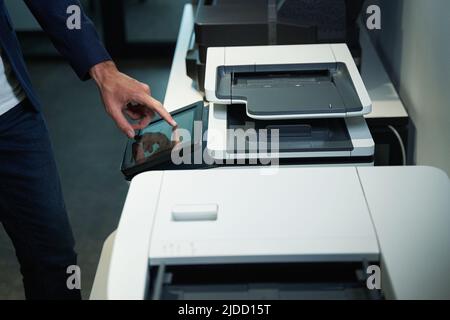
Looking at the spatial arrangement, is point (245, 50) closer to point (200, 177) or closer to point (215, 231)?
point (200, 177)

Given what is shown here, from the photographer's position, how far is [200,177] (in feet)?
3.34

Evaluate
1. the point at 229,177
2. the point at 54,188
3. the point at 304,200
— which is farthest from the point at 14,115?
the point at 304,200

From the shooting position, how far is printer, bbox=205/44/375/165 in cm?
125

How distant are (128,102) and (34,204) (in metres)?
0.30

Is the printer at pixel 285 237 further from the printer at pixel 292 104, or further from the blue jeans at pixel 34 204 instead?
the blue jeans at pixel 34 204

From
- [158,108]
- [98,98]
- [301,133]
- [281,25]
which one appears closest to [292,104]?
[301,133]

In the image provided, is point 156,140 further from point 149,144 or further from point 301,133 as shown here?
point 301,133

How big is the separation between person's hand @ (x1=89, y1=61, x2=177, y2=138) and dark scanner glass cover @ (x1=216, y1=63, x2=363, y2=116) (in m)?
0.13

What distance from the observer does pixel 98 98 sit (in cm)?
344

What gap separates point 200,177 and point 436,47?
75 centimetres

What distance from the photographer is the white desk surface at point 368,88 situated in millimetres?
1616

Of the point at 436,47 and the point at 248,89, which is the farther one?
the point at 436,47

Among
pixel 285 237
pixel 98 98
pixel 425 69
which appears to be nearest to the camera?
pixel 285 237

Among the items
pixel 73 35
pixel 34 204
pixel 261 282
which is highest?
pixel 73 35
